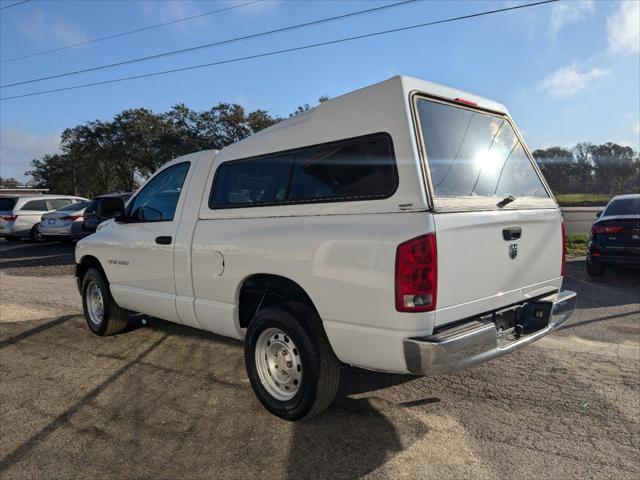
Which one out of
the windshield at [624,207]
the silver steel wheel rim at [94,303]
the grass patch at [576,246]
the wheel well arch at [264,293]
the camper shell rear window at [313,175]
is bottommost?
the grass patch at [576,246]

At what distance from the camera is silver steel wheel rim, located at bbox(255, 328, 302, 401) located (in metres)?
3.32

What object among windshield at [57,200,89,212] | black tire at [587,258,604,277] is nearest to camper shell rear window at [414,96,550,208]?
black tire at [587,258,604,277]

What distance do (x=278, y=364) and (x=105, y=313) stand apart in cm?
278

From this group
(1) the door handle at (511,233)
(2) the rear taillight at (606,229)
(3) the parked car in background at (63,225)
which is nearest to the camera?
(1) the door handle at (511,233)

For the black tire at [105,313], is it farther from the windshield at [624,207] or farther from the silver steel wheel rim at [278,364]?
the windshield at [624,207]

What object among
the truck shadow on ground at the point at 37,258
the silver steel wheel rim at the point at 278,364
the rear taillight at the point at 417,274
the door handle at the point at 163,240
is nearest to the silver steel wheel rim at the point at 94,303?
the door handle at the point at 163,240

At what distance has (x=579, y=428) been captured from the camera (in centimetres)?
319

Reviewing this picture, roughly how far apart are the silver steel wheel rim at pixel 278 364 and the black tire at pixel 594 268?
7.25m

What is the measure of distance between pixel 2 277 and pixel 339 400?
9525 millimetres

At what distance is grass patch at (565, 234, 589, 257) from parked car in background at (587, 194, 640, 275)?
3.18 meters

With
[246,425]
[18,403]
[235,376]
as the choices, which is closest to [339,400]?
[246,425]

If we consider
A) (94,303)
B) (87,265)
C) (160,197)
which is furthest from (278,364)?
(87,265)

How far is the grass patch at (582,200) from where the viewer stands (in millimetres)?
54963

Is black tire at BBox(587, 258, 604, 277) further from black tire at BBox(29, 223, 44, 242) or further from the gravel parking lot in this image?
black tire at BBox(29, 223, 44, 242)
